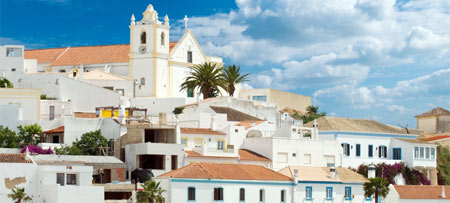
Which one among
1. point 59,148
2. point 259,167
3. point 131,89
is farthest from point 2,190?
point 131,89

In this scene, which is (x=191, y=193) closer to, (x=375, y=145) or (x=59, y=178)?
(x=59, y=178)

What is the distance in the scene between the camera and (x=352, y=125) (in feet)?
245

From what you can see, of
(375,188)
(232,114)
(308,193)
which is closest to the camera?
(308,193)

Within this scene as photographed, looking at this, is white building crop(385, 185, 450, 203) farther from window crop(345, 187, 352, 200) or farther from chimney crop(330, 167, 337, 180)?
chimney crop(330, 167, 337, 180)

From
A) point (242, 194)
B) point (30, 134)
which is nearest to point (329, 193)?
point (242, 194)

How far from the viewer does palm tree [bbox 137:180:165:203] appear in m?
52.7

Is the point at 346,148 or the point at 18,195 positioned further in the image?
the point at 346,148

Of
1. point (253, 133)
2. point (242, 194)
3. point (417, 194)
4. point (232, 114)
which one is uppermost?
point (232, 114)

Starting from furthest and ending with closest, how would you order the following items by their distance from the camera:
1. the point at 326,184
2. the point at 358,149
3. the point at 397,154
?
the point at 397,154 < the point at 358,149 < the point at 326,184

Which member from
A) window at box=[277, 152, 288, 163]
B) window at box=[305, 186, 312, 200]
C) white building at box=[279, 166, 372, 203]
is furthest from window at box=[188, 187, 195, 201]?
window at box=[277, 152, 288, 163]

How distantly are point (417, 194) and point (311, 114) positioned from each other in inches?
1166

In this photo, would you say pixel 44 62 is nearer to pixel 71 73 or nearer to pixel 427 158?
pixel 71 73

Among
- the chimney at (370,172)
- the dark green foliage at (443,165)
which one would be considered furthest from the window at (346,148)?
the dark green foliage at (443,165)

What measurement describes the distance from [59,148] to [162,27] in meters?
28.8
